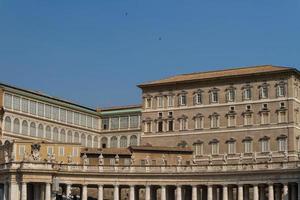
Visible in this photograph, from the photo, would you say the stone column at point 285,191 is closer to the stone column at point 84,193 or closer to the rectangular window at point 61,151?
the stone column at point 84,193

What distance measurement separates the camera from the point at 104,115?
5689 inches

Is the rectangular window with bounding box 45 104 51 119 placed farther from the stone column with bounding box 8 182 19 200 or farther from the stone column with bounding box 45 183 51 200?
the stone column with bounding box 8 182 19 200

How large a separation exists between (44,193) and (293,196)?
29275mm

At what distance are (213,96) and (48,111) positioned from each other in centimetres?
3128

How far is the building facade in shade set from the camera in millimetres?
88562

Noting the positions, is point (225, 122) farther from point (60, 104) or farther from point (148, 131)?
point (60, 104)

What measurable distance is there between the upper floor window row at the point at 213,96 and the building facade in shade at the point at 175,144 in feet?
0.49

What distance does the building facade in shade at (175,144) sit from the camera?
291 feet

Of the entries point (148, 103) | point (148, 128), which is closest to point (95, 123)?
point (148, 103)

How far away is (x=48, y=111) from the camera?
424 ft

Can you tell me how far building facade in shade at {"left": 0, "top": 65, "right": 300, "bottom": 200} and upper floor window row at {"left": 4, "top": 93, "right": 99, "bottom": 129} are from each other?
174 mm

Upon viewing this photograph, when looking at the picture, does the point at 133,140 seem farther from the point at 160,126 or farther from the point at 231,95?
the point at 231,95

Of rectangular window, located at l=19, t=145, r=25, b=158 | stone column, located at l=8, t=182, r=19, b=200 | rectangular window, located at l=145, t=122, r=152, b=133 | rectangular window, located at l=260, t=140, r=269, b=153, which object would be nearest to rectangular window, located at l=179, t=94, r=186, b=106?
rectangular window, located at l=145, t=122, r=152, b=133

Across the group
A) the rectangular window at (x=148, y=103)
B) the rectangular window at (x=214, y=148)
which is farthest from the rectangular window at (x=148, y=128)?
the rectangular window at (x=214, y=148)
